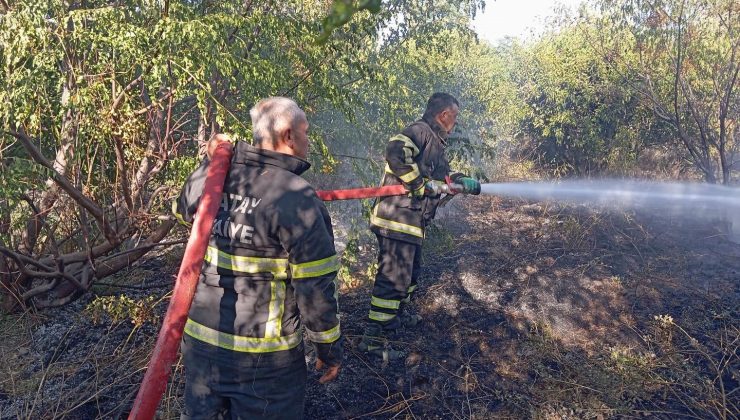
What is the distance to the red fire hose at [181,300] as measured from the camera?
1.81 m

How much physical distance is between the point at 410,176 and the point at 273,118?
1.77 metres

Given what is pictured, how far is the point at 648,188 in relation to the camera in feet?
26.9

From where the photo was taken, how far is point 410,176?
3.68 m

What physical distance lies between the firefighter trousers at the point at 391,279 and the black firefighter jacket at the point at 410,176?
→ 0.29 ft

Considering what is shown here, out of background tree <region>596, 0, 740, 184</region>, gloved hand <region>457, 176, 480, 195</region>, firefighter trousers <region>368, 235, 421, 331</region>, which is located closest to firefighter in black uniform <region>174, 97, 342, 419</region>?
firefighter trousers <region>368, 235, 421, 331</region>

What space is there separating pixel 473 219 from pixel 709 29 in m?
3.82

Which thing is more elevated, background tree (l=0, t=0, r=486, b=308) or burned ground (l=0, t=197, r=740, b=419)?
background tree (l=0, t=0, r=486, b=308)

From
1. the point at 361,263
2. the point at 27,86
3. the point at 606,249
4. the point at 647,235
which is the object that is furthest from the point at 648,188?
the point at 27,86

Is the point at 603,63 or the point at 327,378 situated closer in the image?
the point at 327,378

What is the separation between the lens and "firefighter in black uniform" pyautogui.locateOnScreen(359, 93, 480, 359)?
3.83m

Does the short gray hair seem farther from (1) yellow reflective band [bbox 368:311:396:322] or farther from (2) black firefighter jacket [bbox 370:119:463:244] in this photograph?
(1) yellow reflective band [bbox 368:311:396:322]

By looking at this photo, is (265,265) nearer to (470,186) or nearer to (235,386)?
(235,386)

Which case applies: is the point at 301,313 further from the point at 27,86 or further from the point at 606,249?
the point at 606,249

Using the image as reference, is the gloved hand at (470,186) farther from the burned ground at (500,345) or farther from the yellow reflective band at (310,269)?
the yellow reflective band at (310,269)
